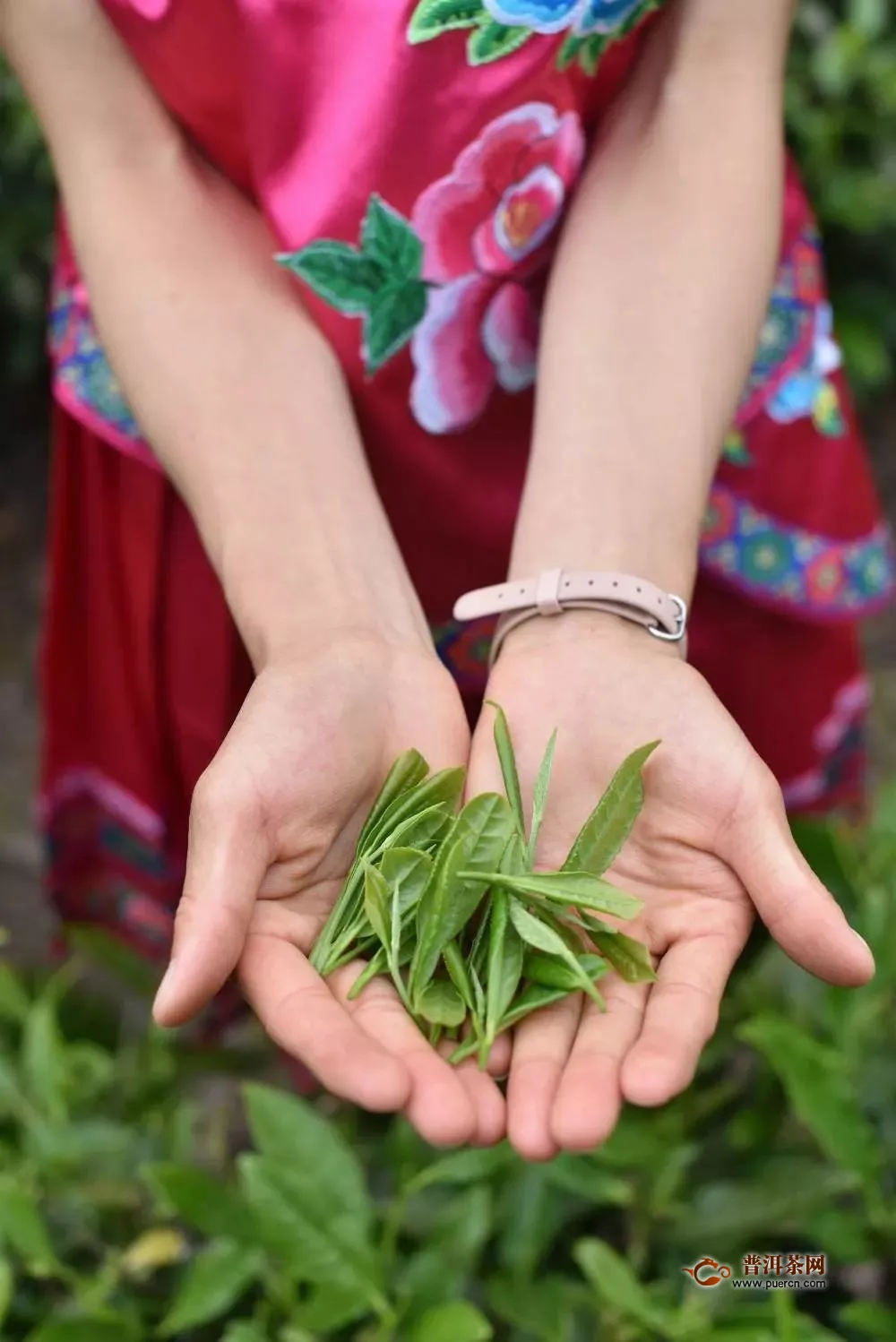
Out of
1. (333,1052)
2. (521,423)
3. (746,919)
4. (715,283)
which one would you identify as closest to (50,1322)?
(333,1052)

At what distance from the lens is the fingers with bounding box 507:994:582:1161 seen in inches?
25.7

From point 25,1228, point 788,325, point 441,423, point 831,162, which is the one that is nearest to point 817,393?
point 788,325

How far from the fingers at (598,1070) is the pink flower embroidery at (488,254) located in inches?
16.2

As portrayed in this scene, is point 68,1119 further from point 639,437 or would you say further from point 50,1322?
point 639,437

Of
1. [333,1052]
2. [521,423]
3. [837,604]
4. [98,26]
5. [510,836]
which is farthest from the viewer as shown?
[837,604]

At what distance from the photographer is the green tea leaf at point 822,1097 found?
96 centimetres

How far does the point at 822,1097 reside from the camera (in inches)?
38.3

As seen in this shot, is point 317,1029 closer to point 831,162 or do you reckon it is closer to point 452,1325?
point 452,1325

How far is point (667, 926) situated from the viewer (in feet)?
2.47

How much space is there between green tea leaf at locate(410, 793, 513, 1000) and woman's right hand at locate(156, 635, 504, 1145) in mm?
30

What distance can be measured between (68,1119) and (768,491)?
76cm

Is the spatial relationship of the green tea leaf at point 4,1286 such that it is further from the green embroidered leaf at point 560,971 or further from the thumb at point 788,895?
the thumb at point 788,895
